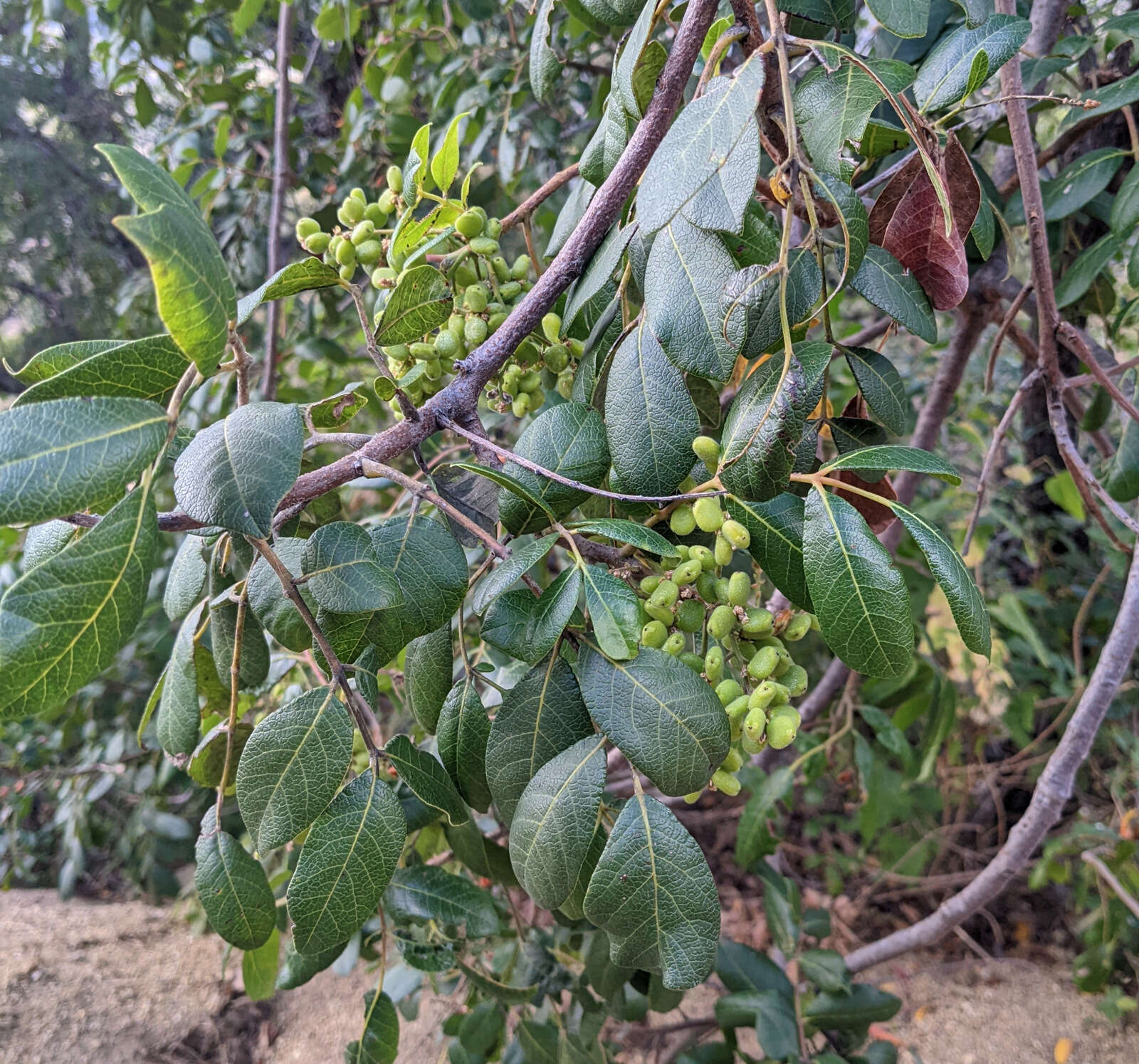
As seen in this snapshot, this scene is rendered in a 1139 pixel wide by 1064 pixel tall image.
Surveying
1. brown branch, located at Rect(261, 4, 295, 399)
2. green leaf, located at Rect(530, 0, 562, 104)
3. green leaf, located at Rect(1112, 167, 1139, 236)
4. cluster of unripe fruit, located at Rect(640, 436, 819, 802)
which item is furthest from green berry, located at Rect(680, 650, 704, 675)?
brown branch, located at Rect(261, 4, 295, 399)

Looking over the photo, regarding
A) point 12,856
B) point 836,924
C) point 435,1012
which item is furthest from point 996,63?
point 12,856

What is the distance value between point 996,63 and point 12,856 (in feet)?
8.10

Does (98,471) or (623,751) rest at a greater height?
(98,471)

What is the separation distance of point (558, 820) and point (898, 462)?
257 mm

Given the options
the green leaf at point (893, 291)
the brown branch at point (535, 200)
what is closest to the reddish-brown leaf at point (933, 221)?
the green leaf at point (893, 291)

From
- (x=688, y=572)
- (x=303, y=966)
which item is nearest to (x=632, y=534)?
(x=688, y=572)

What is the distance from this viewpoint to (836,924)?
6.01 ft

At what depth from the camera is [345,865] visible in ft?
1.48

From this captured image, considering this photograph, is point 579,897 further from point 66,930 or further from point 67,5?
point 67,5

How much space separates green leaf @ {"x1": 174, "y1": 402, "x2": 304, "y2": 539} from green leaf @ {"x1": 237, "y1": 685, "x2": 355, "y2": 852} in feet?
0.53

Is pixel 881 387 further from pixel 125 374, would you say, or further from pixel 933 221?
pixel 125 374

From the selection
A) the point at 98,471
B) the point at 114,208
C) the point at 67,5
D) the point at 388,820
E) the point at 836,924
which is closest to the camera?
the point at 98,471

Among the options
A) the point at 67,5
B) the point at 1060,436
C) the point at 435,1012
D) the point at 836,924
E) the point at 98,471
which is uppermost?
the point at 67,5

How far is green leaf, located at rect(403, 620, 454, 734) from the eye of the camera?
0.54 metres
